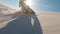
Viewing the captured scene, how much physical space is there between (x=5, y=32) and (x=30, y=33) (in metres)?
0.74

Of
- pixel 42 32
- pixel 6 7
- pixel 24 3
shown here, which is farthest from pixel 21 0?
pixel 42 32

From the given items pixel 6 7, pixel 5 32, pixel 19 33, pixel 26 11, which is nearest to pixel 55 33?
pixel 19 33

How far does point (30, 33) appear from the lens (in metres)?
4.74

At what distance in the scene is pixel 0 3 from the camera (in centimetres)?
1214

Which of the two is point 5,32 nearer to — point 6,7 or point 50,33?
point 50,33

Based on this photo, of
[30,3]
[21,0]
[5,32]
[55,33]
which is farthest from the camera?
[30,3]

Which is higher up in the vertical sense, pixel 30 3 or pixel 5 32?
pixel 30 3

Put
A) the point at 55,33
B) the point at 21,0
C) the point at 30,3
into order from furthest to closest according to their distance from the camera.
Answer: the point at 30,3 < the point at 21,0 < the point at 55,33

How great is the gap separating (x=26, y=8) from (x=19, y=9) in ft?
2.23

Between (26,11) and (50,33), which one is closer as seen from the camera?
(50,33)

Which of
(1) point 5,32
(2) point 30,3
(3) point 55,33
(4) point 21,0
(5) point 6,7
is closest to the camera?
(1) point 5,32

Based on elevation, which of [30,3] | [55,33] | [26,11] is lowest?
[55,33]

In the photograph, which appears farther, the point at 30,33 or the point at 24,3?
the point at 24,3

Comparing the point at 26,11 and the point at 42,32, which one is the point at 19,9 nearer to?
the point at 26,11
